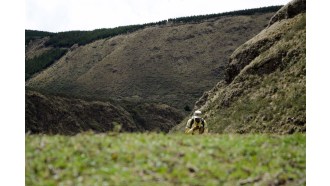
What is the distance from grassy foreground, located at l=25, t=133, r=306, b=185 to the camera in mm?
11398

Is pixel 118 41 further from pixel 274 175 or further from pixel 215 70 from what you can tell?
pixel 274 175

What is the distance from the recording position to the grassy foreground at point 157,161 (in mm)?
11398

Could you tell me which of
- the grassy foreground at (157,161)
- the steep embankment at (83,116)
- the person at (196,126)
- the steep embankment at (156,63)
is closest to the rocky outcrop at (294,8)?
the steep embankment at (83,116)

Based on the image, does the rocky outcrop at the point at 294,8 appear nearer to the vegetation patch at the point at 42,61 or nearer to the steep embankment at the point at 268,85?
the steep embankment at the point at 268,85

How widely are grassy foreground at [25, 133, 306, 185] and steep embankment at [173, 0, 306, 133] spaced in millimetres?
22315

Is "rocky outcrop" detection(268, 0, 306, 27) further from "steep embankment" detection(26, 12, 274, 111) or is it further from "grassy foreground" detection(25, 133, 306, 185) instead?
"grassy foreground" detection(25, 133, 306, 185)

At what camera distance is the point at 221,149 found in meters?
13.6

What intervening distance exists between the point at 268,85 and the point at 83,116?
3295 centimetres

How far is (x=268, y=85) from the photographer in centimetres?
4494

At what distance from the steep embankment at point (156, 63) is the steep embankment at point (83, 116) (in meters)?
10.7

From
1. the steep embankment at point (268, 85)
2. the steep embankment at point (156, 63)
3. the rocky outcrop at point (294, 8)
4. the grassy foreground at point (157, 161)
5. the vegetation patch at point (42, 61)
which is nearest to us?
the grassy foreground at point (157, 161)

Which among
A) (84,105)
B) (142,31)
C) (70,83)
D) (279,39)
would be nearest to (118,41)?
(142,31)

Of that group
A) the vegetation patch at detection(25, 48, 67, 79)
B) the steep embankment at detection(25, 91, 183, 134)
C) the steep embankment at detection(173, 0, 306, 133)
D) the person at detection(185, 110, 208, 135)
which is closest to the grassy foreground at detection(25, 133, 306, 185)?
the person at detection(185, 110, 208, 135)

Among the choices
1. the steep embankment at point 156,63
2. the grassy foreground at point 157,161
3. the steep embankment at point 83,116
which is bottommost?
the steep embankment at point 83,116
